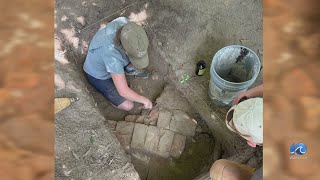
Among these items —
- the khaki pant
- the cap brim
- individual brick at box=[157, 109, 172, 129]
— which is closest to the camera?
the khaki pant

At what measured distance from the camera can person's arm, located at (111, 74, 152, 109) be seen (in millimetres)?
2441

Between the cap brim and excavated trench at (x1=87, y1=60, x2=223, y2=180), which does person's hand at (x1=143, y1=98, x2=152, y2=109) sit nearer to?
excavated trench at (x1=87, y1=60, x2=223, y2=180)

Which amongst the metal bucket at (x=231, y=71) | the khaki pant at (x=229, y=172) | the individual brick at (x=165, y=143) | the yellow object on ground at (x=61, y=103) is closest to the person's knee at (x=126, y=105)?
the individual brick at (x=165, y=143)

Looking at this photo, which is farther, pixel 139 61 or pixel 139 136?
pixel 139 136

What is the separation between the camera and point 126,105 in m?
2.81

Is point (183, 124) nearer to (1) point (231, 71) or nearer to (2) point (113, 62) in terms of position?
(1) point (231, 71)

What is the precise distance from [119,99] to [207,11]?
85 cm

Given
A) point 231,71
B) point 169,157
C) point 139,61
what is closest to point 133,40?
point 139,61

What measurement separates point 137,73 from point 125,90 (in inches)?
14.0

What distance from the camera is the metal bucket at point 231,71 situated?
Result: 236cm

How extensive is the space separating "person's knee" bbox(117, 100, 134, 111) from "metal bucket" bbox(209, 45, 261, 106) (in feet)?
1.85

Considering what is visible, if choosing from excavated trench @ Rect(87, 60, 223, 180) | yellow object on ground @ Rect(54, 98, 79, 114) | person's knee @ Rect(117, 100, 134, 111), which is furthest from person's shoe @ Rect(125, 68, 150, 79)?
yellow object on ground @ Rect(54, 98, 79, 114)

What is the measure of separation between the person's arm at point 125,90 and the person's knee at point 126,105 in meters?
0.16

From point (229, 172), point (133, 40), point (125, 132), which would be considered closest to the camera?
point (229, 172)
